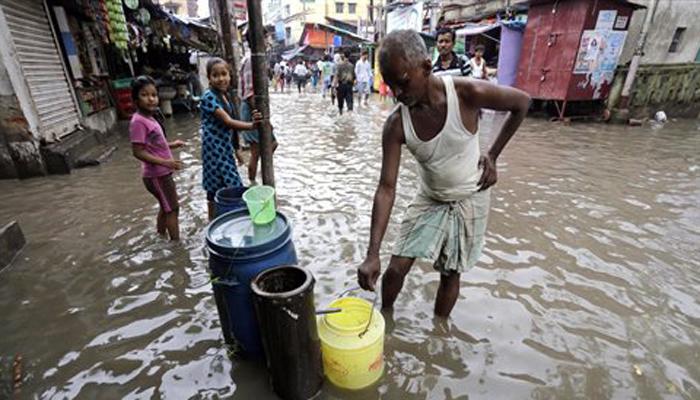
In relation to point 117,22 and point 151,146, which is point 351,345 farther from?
point 117,22

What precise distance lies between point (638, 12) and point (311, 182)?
13.7 meters

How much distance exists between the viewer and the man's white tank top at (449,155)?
1.91m

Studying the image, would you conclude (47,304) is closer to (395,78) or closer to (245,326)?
(245,326)

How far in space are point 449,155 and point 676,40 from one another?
56.5ft

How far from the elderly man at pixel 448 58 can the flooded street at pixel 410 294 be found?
175cm

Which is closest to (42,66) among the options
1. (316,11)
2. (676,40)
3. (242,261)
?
(242,261)

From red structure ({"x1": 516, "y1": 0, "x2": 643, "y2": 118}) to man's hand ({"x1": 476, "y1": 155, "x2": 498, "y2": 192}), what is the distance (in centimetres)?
1061

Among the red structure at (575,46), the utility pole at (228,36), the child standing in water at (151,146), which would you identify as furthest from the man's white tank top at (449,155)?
the red structure at (575,46)

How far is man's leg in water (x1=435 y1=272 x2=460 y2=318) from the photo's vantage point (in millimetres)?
2477

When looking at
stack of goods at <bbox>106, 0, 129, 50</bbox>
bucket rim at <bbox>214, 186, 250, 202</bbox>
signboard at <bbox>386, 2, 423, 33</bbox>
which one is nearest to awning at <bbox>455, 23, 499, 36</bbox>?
signboard at <bbox>386, 2, 423, 33</bbox>

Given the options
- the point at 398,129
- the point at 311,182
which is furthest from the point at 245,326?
the point at 311,182

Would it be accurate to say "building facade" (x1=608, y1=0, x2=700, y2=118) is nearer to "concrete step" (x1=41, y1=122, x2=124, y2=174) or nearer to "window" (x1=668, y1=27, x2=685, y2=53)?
"window" (x1=668, y1=27, x2=685, y2=53)

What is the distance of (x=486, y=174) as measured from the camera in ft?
7.20

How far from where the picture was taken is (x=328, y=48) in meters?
32.4
